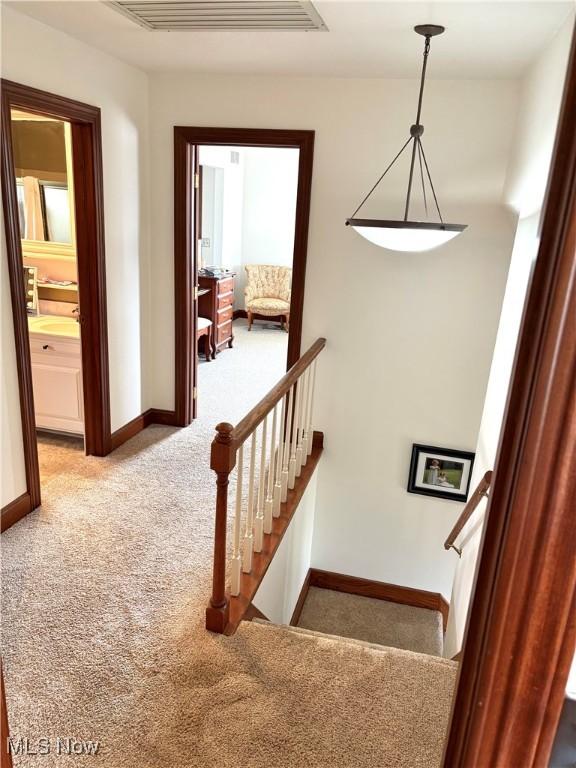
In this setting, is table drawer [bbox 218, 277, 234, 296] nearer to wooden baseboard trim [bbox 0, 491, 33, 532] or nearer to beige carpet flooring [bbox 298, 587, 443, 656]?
beige carpet flooring [bbox 298, 587, 443, 656]

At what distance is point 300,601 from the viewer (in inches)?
160

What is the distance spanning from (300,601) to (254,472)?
1.67 m

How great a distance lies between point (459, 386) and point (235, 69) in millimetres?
2435

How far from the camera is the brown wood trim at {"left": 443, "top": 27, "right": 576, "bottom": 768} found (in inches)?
22.1

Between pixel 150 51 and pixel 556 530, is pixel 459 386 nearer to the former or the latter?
pixel 150 51

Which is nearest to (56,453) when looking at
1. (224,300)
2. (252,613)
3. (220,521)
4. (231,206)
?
(252,613)

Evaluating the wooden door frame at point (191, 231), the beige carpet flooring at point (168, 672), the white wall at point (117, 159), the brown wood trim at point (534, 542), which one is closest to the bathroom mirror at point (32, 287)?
A: the white wall at point (117, 159)

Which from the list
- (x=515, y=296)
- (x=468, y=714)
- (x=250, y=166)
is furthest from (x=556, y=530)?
(x=250, y=166)

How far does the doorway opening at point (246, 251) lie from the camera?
664 cm

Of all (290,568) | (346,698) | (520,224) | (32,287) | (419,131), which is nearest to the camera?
(346,698)

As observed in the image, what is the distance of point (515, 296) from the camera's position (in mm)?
2805

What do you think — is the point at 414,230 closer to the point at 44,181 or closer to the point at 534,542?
the point at 534,542

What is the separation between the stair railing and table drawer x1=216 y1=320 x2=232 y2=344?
2904 millimetres

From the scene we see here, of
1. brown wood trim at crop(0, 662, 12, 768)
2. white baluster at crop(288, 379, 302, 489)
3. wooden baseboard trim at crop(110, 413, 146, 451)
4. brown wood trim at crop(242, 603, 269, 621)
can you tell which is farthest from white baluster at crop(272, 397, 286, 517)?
brown wood trim at crop(0, 662, 12, 768)
